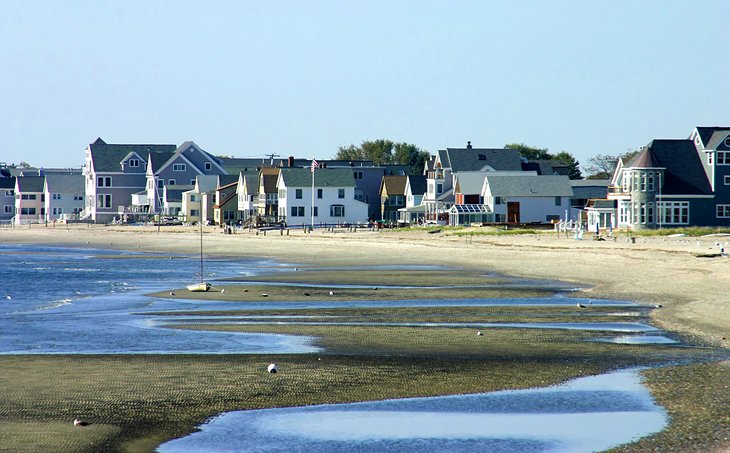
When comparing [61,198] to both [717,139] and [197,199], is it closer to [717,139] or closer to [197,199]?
[197,199]

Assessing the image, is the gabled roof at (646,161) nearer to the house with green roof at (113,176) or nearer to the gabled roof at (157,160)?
the gabled roof at (157,160)

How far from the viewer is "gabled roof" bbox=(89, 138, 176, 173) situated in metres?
142

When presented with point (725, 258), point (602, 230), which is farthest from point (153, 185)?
point (725, 258)

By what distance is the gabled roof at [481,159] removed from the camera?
11938 centimetres

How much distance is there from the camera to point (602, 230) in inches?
3337

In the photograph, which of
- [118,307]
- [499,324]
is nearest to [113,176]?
[118,307]

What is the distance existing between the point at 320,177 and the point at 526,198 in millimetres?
25086

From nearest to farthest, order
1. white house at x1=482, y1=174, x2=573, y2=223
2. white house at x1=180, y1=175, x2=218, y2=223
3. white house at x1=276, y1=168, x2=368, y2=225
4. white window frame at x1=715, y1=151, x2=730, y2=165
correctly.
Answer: white window frame at x1=715, y1=151, x2=730, y2=165
white house at x1=482, y1=174, x2=573, y2=223
white house at x1=276, y1=168, x2=368, y2=225
white house at x1=180, y1=175, x2=218, y2=223

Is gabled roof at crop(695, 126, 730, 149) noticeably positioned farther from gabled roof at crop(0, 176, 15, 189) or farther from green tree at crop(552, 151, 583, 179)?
gabled roof at crop(0, 176, 15, 189)

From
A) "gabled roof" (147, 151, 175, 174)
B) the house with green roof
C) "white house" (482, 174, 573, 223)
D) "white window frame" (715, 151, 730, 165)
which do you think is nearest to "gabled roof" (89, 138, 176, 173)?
the house with green roof

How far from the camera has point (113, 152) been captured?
477ft

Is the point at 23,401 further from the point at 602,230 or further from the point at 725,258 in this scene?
the point at 602,230

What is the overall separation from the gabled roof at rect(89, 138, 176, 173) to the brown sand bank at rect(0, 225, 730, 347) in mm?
25447

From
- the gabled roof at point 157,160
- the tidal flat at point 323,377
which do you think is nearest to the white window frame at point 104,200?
the gabled roof at point 157,160
